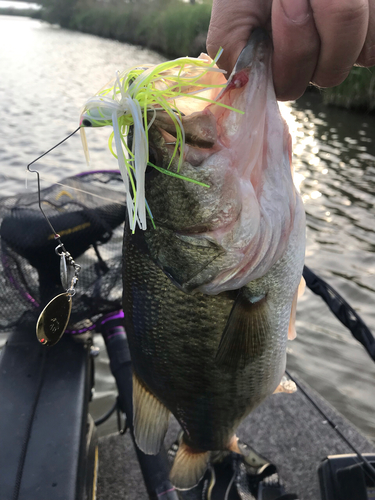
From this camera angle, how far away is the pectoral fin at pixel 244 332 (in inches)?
52.9

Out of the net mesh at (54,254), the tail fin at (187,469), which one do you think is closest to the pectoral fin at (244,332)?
the tail fin at (187,469)

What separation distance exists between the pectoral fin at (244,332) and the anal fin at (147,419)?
40cm

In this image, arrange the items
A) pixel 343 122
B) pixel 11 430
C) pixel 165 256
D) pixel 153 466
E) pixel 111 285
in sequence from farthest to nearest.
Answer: pixel 343 122
pixel 111 285
pixel 153 466
pixel 11 430
pixel 165 256

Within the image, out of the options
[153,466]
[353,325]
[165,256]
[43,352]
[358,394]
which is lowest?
[358,394]

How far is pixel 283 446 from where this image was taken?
2.89m

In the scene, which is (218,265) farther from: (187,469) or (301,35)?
(187,469)

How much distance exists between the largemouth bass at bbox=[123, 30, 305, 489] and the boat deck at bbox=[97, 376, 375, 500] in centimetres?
123

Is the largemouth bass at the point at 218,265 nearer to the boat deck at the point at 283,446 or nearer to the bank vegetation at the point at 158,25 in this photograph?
the boat deck at the point at 283,446

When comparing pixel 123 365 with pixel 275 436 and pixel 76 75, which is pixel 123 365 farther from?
pixel 76 75

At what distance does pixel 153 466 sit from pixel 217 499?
56cm

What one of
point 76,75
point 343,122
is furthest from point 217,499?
point 76,75

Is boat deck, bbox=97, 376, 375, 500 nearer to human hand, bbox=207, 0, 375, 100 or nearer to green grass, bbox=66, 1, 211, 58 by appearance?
human hand, bbox=207, 0, 375, 100

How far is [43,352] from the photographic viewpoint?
232cm

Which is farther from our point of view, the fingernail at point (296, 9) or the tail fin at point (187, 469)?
the tail fin at point (187, 469)
